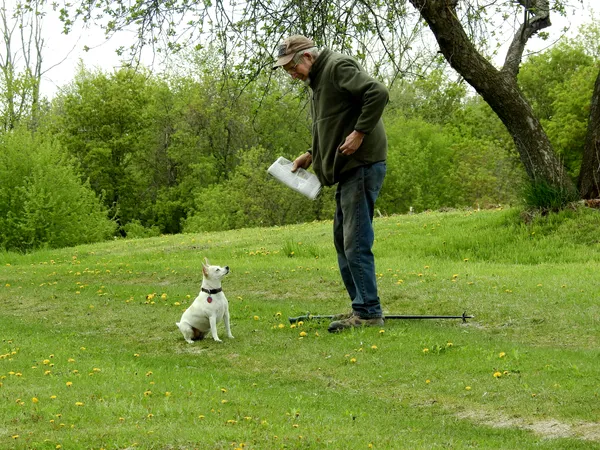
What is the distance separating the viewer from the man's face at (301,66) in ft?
26.8

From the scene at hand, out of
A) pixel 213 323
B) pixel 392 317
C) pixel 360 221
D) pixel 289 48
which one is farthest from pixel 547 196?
pixel 213 323

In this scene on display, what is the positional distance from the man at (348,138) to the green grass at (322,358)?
3.30 ft

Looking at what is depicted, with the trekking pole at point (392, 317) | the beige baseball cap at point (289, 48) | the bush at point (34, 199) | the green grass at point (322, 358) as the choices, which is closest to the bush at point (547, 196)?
the green grass at point (322, 358)

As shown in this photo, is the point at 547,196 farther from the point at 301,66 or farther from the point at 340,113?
the point at 301,66

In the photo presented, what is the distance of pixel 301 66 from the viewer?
818cm

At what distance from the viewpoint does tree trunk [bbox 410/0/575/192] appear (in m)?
12.4

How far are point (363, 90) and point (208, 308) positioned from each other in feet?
9.57

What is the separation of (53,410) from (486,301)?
5851 millimetres

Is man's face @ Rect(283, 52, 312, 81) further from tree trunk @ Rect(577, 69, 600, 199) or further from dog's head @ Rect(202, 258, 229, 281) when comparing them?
tree trunk @ Rect(577, 69, 600, 199)

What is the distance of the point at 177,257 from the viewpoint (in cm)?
1884

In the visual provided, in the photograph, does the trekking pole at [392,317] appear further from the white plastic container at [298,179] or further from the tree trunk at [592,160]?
the tree trunk at [592,160]

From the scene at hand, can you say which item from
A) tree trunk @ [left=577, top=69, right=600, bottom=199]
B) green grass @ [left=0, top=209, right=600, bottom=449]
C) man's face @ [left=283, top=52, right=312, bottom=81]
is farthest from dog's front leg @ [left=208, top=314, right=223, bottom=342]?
tree trunk @ [left=577, top=69, right=600, bottom=199]

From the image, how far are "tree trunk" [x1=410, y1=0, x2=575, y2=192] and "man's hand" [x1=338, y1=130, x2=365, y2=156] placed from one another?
486cm

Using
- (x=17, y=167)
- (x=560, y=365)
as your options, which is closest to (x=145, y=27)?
(x=560, y=365)
